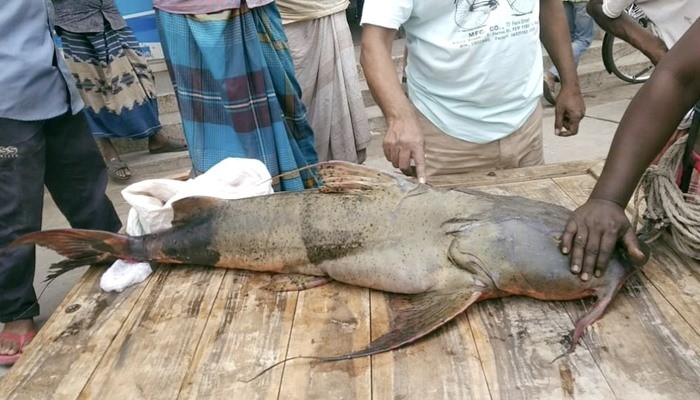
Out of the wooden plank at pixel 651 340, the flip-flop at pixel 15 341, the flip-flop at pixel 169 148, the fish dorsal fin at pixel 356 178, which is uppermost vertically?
the fish dorsal fin at pixel 356 178

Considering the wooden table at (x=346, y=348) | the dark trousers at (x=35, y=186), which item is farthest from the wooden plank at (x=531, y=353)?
the dark trousers at (x=35, y=186)

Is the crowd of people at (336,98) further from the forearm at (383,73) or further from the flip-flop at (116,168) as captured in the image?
the flip-flop at (116,168)

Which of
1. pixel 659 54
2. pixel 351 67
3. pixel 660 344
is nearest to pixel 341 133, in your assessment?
pixel 351 67

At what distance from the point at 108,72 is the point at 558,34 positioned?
354 centimetres

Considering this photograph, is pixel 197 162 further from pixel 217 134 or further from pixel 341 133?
pixel 341 133

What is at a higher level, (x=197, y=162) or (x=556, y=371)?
(x=556, y=371)

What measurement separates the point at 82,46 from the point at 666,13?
13.6ft

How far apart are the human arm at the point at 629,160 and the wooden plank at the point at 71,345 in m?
1.35

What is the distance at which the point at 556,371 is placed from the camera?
1581mm

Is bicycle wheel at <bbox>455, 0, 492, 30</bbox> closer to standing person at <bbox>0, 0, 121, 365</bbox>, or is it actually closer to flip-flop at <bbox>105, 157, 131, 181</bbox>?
standing person at <bbox>0, 0, 121, 365</bbox>

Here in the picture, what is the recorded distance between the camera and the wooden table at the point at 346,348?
5.14ft

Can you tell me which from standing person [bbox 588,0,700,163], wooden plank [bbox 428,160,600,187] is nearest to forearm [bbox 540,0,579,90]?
standing person [bbox 588,0,700,163]

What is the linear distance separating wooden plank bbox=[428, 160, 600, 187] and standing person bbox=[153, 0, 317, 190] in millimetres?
740

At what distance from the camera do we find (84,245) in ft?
7.89
